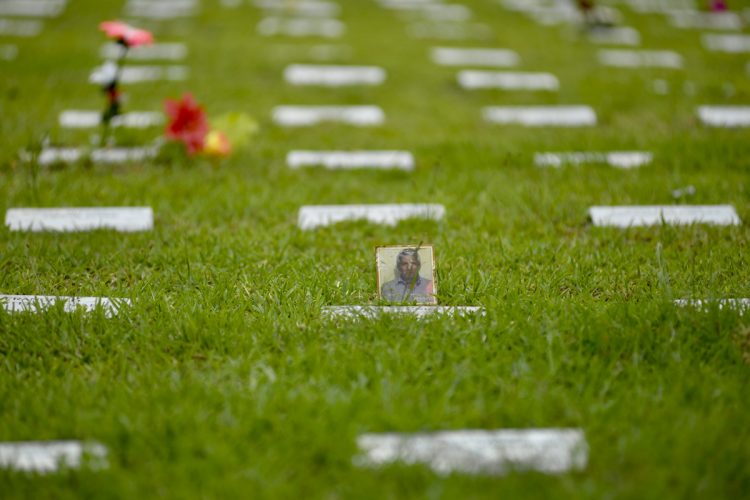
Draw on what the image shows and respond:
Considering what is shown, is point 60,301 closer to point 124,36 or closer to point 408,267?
point 408,267

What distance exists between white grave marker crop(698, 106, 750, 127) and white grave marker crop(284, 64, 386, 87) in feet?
6.07

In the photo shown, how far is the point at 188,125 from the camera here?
8.95 ft

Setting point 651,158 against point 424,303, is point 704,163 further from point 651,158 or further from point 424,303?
point 424,303

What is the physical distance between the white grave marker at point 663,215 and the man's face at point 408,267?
819 mm

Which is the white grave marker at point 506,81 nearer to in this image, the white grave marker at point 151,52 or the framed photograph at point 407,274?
the white grave marker at point 151,52

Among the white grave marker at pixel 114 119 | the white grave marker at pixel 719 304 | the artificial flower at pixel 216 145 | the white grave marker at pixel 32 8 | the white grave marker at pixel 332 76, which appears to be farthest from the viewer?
the white grave marker at pixel 32 8

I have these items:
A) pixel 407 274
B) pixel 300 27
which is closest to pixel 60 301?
pixel 407 274

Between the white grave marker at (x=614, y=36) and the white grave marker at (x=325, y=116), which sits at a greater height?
the white grave marker at (x=614, y=36)

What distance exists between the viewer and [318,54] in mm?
4480

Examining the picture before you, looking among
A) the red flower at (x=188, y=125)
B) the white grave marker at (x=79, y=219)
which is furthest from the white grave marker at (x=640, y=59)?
the white grave marker at (x=79, y=219)

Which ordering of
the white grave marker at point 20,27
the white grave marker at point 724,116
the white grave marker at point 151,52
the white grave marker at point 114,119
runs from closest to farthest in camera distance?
the white grave marker at point 114,119 → the white grave marker at point 724,116 → the white grave marker at point 151,52 → the white grave marker at point 20,27

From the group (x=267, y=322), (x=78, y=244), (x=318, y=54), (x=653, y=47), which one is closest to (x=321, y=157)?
(x=78, y=244)

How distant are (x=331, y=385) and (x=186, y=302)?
0.54 m

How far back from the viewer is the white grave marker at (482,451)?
1.27 meters
